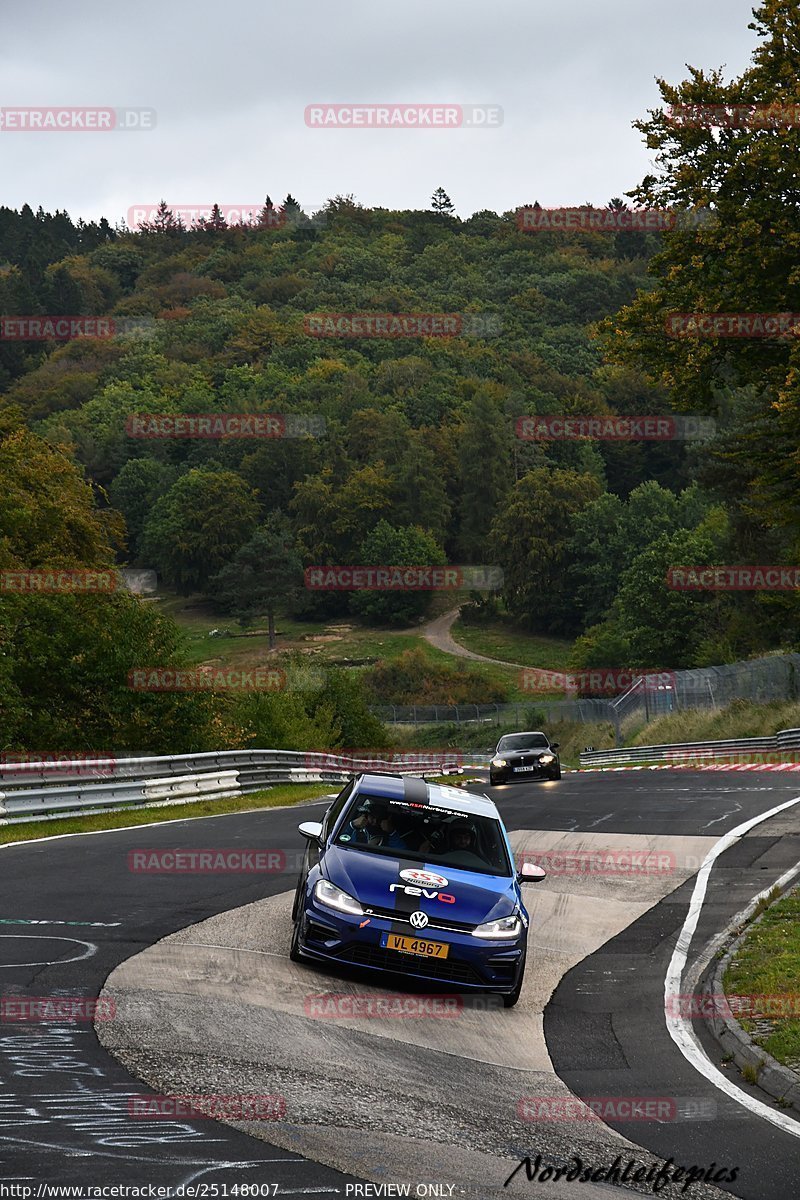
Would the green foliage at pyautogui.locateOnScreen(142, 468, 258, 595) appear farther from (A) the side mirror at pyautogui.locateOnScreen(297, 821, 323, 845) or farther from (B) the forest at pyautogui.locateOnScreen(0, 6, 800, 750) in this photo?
(A) the side mirror at pyautogui.locateOnScreen(297, 821, 323, 845)

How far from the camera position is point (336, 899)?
32.4ft

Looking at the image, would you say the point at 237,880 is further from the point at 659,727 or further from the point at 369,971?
the point at 659,727

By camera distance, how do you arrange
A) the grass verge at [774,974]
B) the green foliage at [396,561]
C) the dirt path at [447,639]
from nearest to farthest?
the grass verge at [774,974] → the dirt path at [447,639] → the green foliage at [396,561]

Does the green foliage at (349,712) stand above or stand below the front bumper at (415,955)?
below

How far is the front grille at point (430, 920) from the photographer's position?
31.9 ft

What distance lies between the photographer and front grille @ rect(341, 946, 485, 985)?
9672 millimetres

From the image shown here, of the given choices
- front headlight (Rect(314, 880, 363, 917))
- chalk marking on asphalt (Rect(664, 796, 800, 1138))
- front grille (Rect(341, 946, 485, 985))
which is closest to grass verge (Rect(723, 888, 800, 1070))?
chalk marking on asphalt (Rect(664, 796, 800, 1138))

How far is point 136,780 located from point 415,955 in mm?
15165

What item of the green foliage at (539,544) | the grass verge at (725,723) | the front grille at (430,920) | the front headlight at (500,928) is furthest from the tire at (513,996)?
the green foliage at (539,544)

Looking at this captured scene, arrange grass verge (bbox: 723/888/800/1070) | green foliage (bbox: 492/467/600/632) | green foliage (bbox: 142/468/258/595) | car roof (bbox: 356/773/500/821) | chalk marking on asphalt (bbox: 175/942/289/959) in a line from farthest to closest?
green foliage (bbox: 142/468/258/595), green foliage (bbox: 492/467/600/632), car roof (bbox: 356/773/500/821), chalk marking on asphalt (bbox: 175/942/289/959), grass verge (bbox: 723/888/800/1070)

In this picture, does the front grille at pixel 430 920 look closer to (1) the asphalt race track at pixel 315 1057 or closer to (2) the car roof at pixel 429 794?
(1) the asphalt race track at pixel 315 1057

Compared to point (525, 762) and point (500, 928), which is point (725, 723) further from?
point (500, 928)

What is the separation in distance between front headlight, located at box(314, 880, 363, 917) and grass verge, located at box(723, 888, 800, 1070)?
279 cm

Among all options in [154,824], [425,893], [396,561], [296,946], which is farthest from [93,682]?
[396,561]
